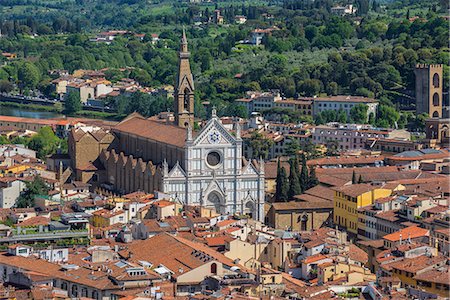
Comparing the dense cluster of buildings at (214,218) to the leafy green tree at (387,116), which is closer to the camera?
the dense cluster of buildings at (214,218)

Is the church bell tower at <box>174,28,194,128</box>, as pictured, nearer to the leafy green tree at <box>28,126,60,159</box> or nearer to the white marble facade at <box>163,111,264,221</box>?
the white marble facade at <box>163,111,264,221</box>

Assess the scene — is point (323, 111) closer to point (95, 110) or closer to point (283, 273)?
point (95, 110)

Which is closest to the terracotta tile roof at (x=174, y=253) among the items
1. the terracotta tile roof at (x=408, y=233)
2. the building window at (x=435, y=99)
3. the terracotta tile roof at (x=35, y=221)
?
the terracotta tile roof at (x=35, y=221)

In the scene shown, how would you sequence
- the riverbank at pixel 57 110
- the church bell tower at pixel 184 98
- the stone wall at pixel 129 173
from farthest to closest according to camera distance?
the riverbank at pixel 57 110, the church bell tower at pixel 184 98, the stone wall at pixel 129 173

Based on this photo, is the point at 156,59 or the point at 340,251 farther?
the point at 156,59

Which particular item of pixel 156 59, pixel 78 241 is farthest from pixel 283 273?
pixel 156 59

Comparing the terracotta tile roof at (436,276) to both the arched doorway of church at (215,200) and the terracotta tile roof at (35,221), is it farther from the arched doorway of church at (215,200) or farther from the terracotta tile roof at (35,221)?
the arched doorway of church at (215,200)
